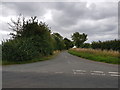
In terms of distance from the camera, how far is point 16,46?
45.8 ft

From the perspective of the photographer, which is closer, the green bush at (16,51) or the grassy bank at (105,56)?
the grassy bank at (105,56)

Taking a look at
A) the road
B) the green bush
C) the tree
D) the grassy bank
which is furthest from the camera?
the tree

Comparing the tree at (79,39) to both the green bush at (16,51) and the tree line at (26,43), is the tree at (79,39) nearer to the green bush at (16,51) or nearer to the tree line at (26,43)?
the tree line at (26,43)

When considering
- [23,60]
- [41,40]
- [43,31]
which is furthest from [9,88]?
[43,31]

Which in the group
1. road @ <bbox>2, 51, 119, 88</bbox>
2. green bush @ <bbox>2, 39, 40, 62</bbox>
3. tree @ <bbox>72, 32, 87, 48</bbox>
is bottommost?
road @ <bbox>2, 51, 119, 88</bbox>

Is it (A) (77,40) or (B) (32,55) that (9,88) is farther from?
(A) (77,40)

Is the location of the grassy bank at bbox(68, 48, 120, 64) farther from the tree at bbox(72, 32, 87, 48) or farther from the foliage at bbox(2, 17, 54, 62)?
the tree at bbox(72, 32, 87, 48)

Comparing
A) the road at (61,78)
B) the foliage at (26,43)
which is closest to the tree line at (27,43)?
the foliage at (26,43)

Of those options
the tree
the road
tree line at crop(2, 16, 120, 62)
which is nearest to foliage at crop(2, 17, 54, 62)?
tree line at crop(2, 16, 120, 62)

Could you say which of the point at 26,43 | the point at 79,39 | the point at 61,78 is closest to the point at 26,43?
the point at 26,43

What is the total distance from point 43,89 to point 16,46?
1083 cm

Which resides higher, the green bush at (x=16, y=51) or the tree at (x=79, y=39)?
the tree at (x=79, y=39)

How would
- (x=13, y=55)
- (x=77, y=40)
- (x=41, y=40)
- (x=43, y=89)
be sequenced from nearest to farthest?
1. (x=43, y=89)
2. (x=13, y=55)
3. (x=41, y=40)
4. (x=77, y=40)

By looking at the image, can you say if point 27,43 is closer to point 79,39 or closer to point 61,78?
point 61,78
